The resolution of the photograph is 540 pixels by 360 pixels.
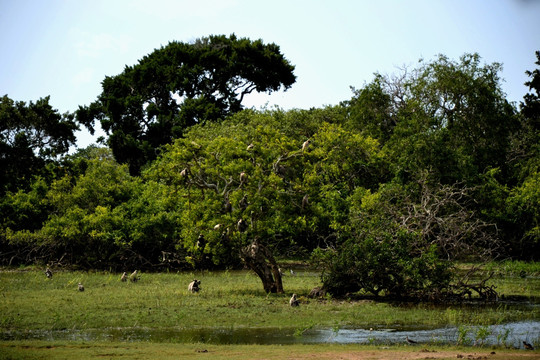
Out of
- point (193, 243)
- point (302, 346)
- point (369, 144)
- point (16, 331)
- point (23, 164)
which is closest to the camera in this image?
point (302, 346)

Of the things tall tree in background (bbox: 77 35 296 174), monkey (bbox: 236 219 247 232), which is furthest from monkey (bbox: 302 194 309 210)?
tall tree in background (bbox: 77 35 296 174)

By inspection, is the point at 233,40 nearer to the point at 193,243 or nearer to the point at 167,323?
the point at 193,243

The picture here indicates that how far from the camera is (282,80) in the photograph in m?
64.0

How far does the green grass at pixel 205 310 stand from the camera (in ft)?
62.7

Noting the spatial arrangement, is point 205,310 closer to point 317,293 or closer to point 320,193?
point 317,293

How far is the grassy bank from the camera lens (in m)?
19.1

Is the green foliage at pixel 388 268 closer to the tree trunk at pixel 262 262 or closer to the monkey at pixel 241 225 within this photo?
the tree trunk at pixel 262 262

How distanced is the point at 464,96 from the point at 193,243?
24538mm

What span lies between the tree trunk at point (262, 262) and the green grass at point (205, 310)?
1.84 ft

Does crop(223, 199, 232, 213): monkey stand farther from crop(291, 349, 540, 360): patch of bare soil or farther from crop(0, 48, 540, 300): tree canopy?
crop(291, 349, 540, 360): patch of bare soil

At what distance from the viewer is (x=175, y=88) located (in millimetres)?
59156

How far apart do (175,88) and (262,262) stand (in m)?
36.4

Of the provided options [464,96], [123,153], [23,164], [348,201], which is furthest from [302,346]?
[123,153]

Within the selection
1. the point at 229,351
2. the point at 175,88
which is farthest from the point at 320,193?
the point at 175,88
